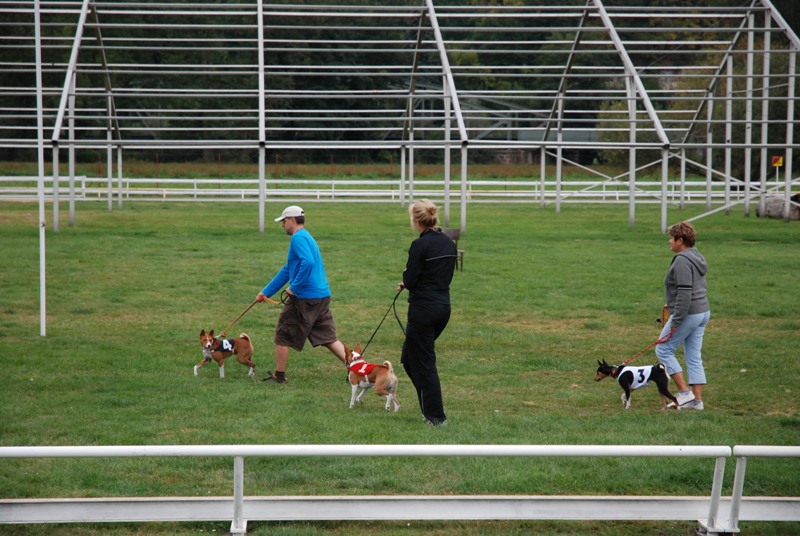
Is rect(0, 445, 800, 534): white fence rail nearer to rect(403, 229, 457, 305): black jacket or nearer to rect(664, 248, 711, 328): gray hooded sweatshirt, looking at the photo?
rect(403, 229, 457, 305): black jacket

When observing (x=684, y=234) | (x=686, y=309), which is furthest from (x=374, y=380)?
(x=684, y=234)

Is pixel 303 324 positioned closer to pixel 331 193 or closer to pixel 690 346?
pixel 690 346

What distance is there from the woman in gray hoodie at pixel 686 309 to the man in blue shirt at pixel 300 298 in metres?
3.23

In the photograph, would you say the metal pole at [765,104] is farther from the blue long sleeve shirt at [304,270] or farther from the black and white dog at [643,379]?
the blue long sleeve shirt at [304,270]

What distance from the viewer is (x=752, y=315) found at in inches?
506

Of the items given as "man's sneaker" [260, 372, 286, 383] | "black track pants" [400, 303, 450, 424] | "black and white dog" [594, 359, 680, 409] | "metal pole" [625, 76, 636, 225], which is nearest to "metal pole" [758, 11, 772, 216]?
"metal pole" [625, 76, 636, 225]

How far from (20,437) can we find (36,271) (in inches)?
369

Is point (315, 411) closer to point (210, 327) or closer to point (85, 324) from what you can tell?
point (210, 327)

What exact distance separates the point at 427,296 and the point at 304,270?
2.04 metres

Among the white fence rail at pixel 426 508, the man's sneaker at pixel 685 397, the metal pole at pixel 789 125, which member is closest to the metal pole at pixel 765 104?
the metal pole at pixel 789 125

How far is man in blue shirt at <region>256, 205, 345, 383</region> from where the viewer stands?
9.07 metres

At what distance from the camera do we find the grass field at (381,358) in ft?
20.3

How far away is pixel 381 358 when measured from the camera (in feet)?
33.7

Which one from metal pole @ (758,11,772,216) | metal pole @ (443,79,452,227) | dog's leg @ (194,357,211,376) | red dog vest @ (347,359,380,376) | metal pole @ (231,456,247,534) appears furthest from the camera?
metal pole @ (758,11,772,216)
